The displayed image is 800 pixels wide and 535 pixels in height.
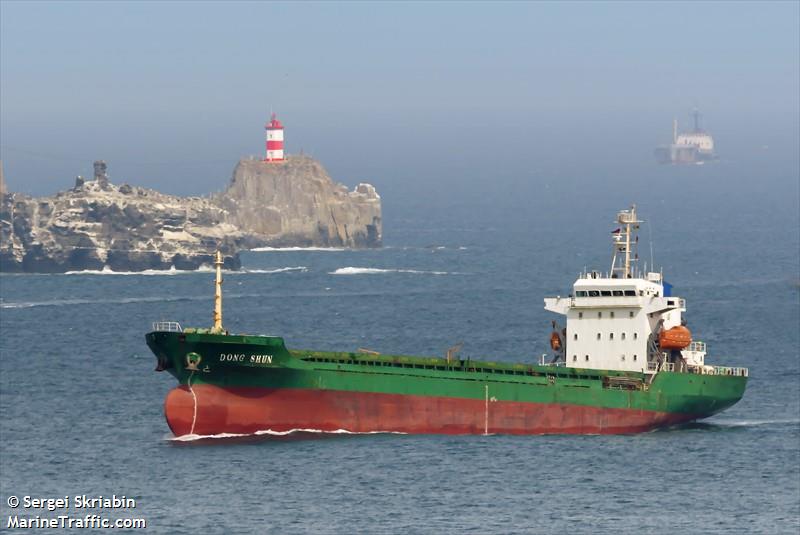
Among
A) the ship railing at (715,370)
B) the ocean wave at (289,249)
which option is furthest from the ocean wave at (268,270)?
the ship railing at (715,370)

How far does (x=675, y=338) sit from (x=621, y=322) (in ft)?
7.56

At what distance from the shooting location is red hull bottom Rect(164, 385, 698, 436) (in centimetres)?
8056

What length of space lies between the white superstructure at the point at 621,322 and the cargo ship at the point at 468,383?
40 mm

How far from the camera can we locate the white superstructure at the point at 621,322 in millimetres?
85188

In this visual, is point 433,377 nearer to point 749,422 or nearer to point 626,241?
point 626,241

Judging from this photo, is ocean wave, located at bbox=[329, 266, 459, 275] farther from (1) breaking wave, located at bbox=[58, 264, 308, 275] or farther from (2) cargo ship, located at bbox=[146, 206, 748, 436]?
(2) cargo ship, located at bbox=[146, 206, 748, 436]

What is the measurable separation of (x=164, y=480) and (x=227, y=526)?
6938mm

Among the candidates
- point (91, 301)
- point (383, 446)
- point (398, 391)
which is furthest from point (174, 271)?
point (383, 446)

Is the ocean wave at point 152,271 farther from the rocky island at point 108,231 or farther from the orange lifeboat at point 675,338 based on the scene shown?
the orange lifeboat at point 675,338

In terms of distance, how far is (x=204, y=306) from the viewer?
134m

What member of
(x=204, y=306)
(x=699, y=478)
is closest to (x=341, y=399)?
(x=699, y=478)

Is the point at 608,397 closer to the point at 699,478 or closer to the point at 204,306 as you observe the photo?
the point at 699,478

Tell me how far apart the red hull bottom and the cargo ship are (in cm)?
4

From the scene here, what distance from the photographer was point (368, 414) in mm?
81562
